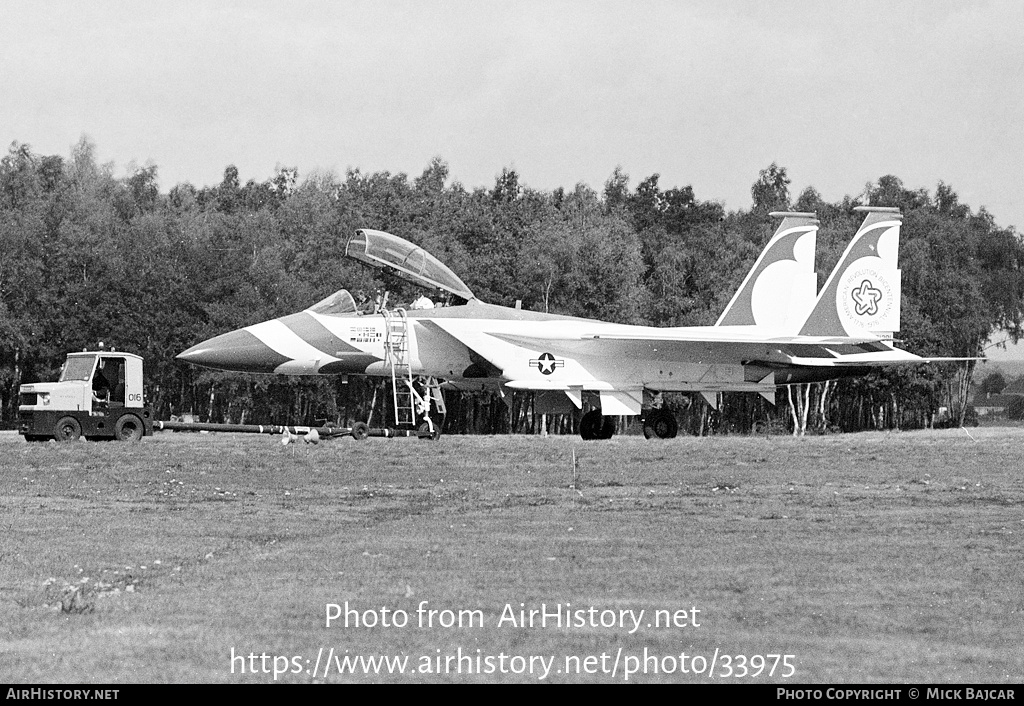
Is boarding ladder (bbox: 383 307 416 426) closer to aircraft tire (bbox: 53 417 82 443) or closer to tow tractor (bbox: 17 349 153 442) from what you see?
tow tractor (bbox: 17 349 153 442)

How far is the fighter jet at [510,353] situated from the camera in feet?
80.7

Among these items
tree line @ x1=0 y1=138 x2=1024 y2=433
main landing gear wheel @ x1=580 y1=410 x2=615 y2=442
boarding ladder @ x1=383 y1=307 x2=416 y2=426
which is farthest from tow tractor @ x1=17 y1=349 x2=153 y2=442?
tree line @ x1=0 y1=138 x2=1024 y2=433

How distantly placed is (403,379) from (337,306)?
1.90m

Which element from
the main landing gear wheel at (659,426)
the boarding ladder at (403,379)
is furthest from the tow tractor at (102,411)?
the main landing gear wheel at (659,426)

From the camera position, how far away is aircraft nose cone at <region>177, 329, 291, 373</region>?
24625 mm

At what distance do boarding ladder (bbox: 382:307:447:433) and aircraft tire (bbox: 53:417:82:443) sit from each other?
566cm

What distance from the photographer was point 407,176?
247ft

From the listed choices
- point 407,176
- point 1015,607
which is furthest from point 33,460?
point 407,176

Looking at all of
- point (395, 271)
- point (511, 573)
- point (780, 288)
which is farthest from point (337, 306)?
point (511, 573)

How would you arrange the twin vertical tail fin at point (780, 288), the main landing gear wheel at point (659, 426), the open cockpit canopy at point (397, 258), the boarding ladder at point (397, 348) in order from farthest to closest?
the twin vertical tail fin at point (780, 288) < the main landing gear wheel at point (659, 426) < the open cockpit canopy at point (397, 258) < the boarding ladder at point (397, 348)

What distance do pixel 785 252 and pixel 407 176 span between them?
4968 centimetres

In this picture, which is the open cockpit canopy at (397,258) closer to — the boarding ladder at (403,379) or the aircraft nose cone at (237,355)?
the boarding ladder at (403,379)

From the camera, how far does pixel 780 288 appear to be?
90.0 feet

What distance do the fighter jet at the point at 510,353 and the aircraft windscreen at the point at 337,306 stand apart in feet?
0.08
